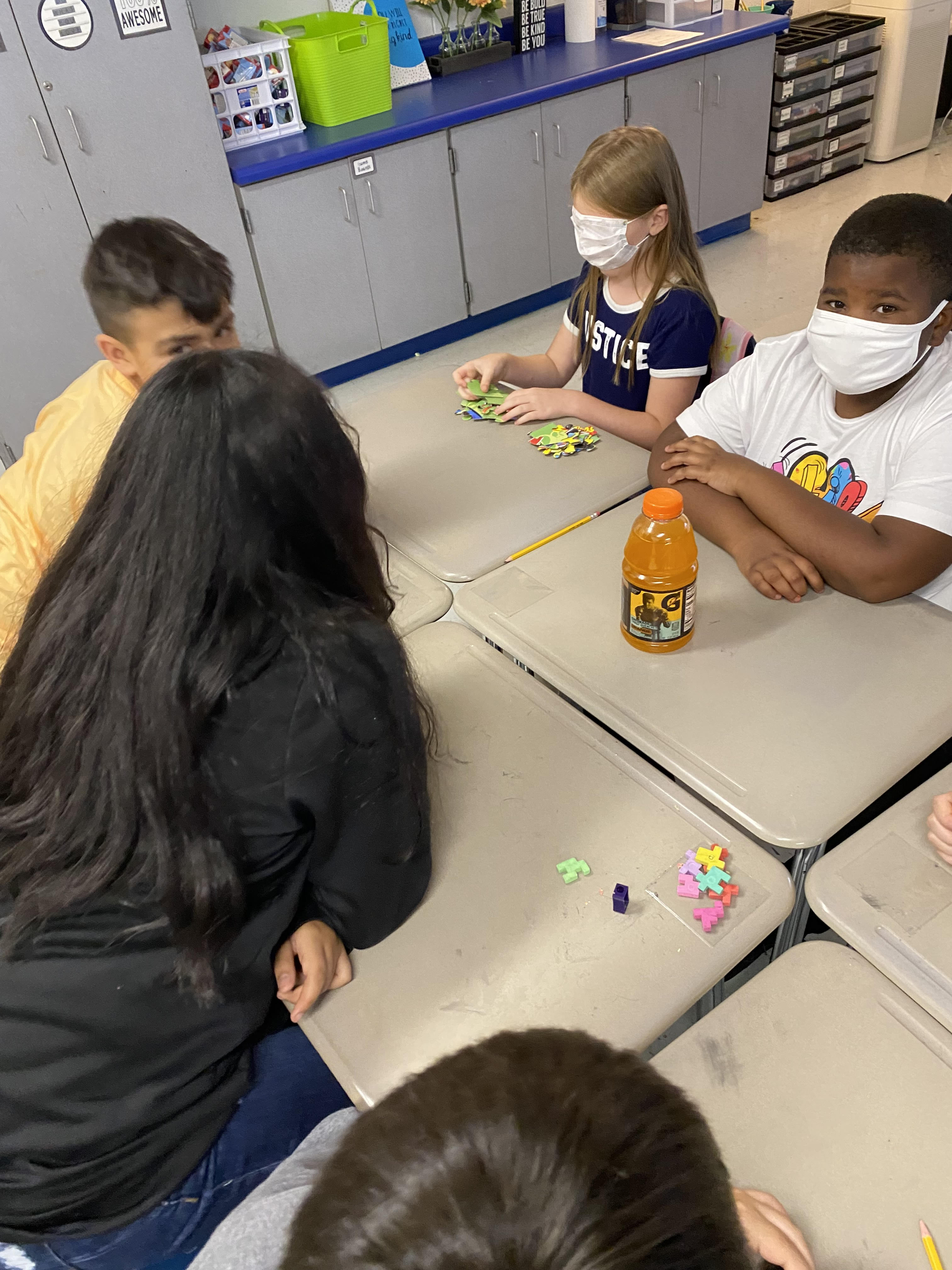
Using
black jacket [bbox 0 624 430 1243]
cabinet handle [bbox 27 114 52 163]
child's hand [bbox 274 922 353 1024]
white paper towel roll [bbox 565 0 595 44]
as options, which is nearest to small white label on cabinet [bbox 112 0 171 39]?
cabinet handle [bbox 27 114 52 163]

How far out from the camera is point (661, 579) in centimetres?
121

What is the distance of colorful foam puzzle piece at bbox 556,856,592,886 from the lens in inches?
39.8

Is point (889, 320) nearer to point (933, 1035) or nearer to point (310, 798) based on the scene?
point (933, 1035)

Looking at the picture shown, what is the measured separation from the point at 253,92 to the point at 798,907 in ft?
10.9

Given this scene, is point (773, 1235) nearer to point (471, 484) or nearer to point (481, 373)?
point (471, 484)

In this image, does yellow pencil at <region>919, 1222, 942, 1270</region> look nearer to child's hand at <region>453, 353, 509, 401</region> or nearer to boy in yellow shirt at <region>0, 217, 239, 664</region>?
boy in yellow shirt at <region>0, 217, 239, 664</region>

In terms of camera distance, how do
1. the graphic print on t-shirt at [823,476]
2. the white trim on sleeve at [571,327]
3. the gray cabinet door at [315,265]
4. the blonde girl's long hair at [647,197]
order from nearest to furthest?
1. the graphic print on t-shirt at [823,476]
2. the blonde girl's long hair at [647,197]
3. the white trim on sleeve at [571,327]
4. the gray cabinet door at [315,265]

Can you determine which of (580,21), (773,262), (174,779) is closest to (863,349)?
(174,779)

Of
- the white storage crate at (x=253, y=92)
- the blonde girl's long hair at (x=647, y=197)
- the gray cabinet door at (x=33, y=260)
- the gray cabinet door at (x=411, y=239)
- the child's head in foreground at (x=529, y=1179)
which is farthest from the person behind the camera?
the gray cabinet door at (x=411, y=239)

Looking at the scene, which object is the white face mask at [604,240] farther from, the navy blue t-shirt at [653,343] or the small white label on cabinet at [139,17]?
the small white label on cabinet at [139,17]

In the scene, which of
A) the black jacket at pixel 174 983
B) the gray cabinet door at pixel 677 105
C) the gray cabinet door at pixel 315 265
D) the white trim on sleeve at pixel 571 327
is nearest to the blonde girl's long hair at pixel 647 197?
the white trim on sleeve at pixel 571 327

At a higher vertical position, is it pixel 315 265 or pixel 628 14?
pixel 628 14

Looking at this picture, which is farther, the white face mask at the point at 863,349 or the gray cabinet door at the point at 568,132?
the gray cabinet door at the point at 568,132

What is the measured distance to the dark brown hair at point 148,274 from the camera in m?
1.57
